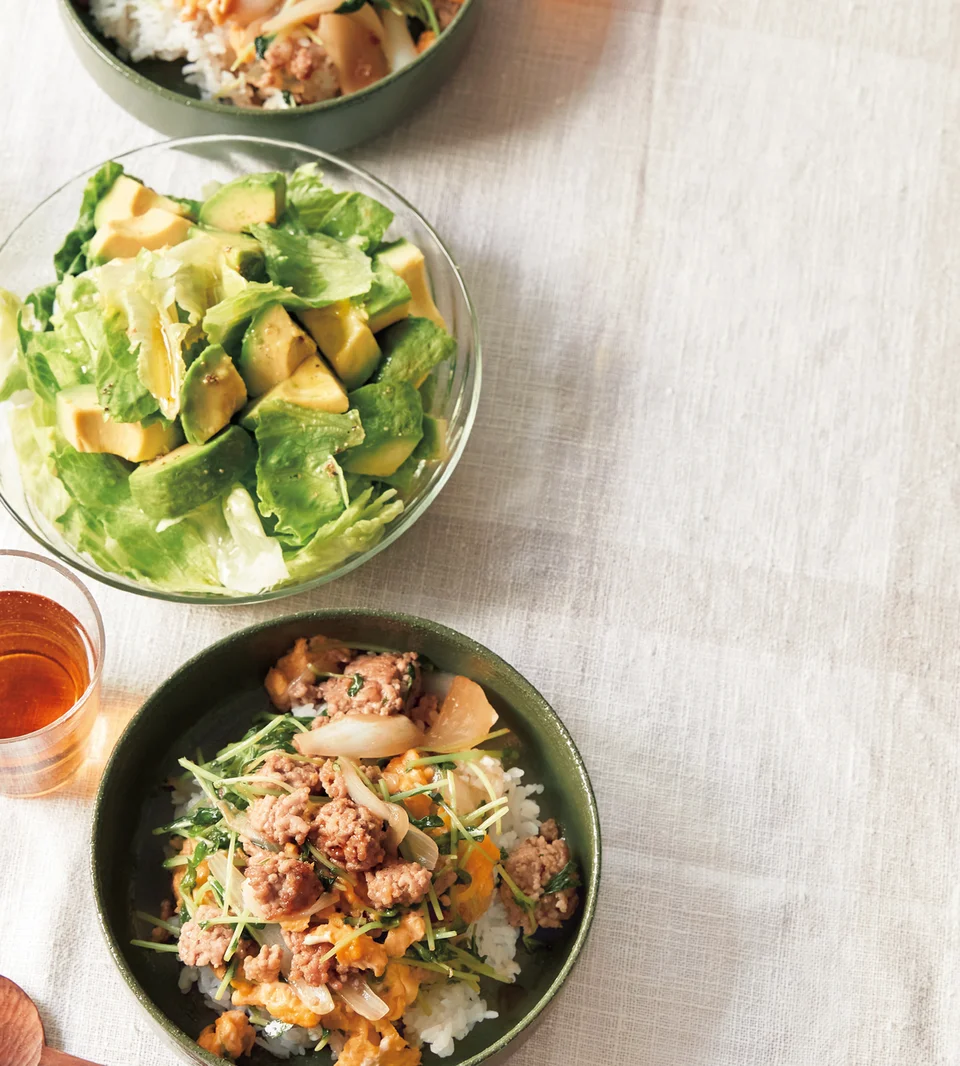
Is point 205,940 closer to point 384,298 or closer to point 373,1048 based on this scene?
point 373,1048

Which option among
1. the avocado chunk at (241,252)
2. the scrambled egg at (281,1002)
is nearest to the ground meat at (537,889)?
the scrambled egg at (281,1002)

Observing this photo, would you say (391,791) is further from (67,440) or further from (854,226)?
(854,226)

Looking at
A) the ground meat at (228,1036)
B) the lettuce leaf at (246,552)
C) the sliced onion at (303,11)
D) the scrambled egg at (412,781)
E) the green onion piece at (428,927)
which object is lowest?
the ground meat at (228,1036)

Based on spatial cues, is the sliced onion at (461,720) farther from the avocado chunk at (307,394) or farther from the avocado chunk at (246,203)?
the avocado chunk at (246,203)

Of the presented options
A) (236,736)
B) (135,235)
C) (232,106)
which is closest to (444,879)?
(236,736)

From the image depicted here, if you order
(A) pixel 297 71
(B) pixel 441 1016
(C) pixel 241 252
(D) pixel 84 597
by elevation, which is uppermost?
(A) pixel 297 71

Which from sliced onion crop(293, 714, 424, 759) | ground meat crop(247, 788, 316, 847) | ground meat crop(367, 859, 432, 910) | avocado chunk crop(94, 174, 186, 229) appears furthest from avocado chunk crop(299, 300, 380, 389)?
ground meat crop(367, 859, 432, 910)
